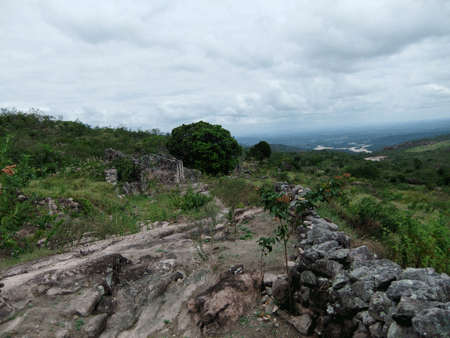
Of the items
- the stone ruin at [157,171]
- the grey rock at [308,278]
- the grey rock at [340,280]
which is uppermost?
the stone ruin at [157,171]

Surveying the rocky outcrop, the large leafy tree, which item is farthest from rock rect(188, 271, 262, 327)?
the large leafy tree

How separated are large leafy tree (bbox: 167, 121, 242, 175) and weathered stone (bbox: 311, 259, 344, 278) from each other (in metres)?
18.0

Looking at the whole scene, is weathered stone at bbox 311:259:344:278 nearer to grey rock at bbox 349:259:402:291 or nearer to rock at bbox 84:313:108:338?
grey rock at bbox 349:259:402:291

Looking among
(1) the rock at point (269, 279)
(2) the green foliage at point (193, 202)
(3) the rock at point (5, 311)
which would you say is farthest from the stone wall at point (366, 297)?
(2) the green foliage at point (193, 202)

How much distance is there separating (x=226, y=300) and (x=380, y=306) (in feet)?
8.06

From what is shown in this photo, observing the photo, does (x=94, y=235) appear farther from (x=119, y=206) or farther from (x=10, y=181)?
(x=119, y=206)

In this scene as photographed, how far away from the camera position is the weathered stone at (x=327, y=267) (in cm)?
442

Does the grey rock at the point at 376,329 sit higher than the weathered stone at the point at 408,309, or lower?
lower

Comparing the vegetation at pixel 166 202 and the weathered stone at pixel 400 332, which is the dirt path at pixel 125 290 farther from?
the weathered stone at pixel 400 332

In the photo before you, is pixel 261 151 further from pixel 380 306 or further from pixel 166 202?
pixel 380 306

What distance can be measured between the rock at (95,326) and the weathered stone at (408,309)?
461 centimetres

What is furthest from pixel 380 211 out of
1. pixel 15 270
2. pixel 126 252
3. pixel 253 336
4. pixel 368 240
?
pixel 15 270

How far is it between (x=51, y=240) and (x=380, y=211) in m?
10.8

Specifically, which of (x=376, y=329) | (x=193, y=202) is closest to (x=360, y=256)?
(x=376, y=329)
